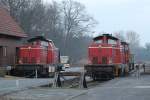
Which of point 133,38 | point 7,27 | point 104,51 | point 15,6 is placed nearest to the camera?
point 104,51

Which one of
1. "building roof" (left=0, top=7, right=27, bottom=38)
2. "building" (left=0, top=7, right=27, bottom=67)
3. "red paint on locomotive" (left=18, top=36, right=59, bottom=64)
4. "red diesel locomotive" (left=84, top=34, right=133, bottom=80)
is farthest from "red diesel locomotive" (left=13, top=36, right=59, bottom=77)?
"red diesel locomotive" (left=84, top=34, right=133, bottom=80)

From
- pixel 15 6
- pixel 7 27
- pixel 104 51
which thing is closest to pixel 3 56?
pixel 7 27

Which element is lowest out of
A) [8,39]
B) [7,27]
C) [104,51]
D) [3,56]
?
[3,56]

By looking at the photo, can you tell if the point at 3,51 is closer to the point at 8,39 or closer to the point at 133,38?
the point at 8,39

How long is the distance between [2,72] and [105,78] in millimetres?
9065

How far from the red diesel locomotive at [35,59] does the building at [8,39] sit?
2332 mm

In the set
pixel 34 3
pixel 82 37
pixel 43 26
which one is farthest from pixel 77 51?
pixel 34 3

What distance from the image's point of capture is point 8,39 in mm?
47250

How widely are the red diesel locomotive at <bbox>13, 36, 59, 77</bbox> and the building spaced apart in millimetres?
2332

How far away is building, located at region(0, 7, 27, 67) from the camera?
45531mm

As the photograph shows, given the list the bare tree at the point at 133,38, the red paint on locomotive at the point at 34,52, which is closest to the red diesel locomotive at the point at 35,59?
the red paint on locomotive at the point at 34,52

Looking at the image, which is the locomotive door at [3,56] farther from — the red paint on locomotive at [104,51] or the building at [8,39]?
the red paint on locomotive at [104,51]

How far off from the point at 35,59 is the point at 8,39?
5.98 m

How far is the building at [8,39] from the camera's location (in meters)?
45.5
